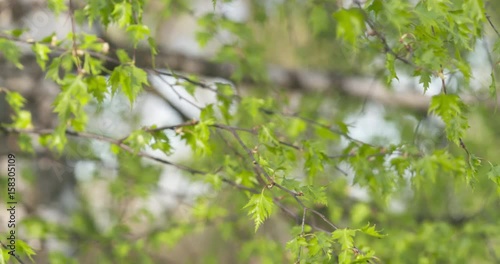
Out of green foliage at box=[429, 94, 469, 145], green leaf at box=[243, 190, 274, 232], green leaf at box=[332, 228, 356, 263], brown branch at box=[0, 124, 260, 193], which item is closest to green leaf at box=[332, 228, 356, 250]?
green leaf at box=[332, 228, 356, 263]

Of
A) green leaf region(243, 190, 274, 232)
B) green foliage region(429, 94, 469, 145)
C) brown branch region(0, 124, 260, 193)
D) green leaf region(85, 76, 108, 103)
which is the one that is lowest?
brown branch region(0, 124, 260, 193)

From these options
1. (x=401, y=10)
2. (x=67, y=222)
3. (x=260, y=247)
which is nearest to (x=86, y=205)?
(x=67, y=222)

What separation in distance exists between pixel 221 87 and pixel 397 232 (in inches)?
69.8

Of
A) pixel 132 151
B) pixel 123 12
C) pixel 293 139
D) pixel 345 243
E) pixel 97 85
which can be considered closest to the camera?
pixel 345 243

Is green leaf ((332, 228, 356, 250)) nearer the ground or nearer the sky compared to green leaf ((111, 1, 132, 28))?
nearer the ground

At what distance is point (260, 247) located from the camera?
13.6ft

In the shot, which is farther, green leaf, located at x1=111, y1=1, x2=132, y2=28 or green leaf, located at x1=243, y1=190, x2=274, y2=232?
green leaf, located at x1=111, y1=1, x2=132, y2=28

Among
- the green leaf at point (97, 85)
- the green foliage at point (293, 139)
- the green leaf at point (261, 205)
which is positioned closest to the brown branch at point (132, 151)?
the green foliage at point (293, 139)

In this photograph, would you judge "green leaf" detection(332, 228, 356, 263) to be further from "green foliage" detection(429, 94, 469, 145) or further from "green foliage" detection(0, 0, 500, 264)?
"green foliage" detection(429, 94, 469, 145)

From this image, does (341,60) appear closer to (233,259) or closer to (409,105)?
(409,105)

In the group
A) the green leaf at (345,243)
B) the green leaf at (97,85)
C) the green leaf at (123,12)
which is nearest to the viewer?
the green leaf at (345,243)

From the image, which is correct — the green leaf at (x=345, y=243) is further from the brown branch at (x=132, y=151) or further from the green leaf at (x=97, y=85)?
the green leaf at (x=97, y=85)

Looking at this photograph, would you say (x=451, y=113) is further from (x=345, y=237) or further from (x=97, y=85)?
(x=97, y=85)

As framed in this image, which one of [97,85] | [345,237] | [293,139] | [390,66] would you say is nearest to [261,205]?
[345,237]
